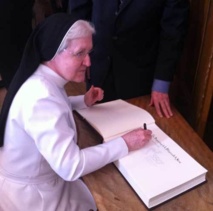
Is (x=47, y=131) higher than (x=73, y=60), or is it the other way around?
(x=73, y=60)

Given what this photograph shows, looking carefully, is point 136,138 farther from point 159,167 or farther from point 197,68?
point 197,68

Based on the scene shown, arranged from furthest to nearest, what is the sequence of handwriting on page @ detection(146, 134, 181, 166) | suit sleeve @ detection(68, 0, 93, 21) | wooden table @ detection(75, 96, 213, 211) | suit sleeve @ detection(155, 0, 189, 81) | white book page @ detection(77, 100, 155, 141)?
suit sleeve @ detection(68, 0, 93, 21) → suit sleeve @ detection(155, 0, 189, 81) → white book page @ detection(77, 100, 155, 141) → handwriting on page @ detection(146, 134, 181, 166) → wooden table @ detection(75, 96, 213, 211)

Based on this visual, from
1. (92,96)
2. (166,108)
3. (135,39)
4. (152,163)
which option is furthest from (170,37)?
(152,163)

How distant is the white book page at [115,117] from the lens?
1093mm

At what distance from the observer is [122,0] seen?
1365 millimetres

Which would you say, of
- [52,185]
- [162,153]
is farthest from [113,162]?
[52,185]

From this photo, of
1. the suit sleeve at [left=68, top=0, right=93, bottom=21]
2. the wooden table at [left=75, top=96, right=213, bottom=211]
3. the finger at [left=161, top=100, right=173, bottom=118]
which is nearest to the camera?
the wooden table at [left=75, top=96, right=213, bottom=211]

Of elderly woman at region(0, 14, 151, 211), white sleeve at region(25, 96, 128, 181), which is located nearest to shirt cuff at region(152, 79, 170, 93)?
elderly woman at region(0, 14, 151, 211)

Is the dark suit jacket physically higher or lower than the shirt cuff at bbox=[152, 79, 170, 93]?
higher

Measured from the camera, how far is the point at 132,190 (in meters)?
0.88

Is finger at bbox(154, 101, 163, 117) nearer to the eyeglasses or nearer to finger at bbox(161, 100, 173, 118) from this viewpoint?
finger at bbox(161, 100, 173, 118)

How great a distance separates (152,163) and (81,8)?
3.19 feet

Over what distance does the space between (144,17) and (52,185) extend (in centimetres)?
84

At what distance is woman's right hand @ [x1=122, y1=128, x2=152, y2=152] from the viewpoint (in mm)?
990
